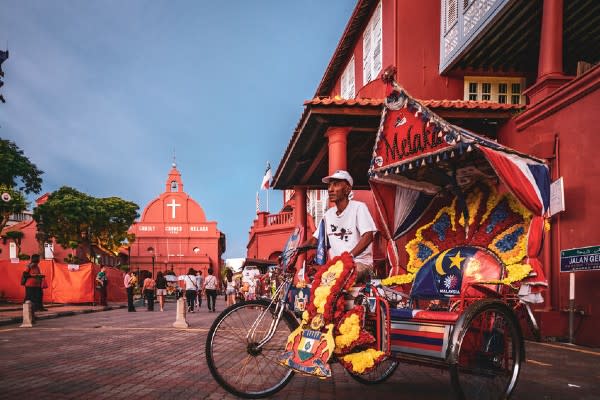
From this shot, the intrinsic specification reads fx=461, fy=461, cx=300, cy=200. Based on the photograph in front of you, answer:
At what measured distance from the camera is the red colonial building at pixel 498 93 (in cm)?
742

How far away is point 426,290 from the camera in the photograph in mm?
5422

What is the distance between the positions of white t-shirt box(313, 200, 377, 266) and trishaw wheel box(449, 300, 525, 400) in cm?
107

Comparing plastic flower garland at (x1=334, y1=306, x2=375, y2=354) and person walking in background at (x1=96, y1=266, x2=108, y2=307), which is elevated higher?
plastic flower garland at (x1=334, y1=306, x2=375, y2=354)

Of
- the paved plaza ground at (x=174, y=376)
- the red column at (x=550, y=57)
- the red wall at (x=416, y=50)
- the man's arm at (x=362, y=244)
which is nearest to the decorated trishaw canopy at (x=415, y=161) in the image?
the man's arm at (x=362, y=244)

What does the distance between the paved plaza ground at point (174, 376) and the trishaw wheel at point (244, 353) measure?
0.21 meters

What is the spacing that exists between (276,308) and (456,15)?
428 inches

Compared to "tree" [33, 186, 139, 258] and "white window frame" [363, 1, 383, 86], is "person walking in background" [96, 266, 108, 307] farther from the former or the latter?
"tree" [33, 186, 139, 258]

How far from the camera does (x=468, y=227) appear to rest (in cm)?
579

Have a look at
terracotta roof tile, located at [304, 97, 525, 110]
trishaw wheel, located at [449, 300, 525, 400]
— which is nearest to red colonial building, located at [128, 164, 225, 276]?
terracotta roof tile, located at [304, 97, 525, 110]

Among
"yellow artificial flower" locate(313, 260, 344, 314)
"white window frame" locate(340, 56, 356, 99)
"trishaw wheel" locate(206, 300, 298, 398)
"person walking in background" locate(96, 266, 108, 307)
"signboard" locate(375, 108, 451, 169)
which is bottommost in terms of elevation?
"person walking in background" locate(96, 266, 108, 307)

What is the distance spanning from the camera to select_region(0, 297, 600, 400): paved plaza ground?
13.6 ft

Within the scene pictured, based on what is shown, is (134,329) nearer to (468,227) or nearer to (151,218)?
(468,227)

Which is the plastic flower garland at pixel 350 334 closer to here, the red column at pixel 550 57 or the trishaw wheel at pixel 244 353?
the trishaw wheel at pixel 244 353

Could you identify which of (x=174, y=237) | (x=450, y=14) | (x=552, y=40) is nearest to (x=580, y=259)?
(x=552, y=40)
